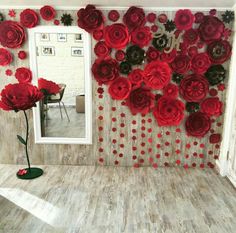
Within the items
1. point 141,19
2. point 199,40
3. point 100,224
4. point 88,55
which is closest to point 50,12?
point 88,55

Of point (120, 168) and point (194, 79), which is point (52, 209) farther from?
point (194, 79)

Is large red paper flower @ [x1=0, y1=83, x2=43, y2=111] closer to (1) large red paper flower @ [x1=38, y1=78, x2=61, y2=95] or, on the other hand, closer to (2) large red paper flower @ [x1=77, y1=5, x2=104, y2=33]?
(1) large red paper flower @ [x1=38, y1=78, x2=61, y2=95]

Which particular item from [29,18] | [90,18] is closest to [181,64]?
[90,18]

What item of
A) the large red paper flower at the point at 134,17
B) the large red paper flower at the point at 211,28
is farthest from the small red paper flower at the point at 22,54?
the large red paper flower at the point at 211,28

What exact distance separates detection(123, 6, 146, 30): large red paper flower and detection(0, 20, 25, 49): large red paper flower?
1.10 m

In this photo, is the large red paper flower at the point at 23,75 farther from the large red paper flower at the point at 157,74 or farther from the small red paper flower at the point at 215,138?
the small red paper flower at the point at 215,138

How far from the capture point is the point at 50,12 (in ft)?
9.06

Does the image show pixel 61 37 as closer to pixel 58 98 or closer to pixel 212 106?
pixel 58 98

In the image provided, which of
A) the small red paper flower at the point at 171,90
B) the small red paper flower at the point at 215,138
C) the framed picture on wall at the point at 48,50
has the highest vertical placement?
the framed picture on wall at the point at 48,50

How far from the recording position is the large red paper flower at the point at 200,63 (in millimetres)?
2797

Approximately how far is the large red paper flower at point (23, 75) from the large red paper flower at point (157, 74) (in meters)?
1.27

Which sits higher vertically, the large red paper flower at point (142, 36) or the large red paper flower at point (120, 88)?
the large red paper flower at point (142, 36)

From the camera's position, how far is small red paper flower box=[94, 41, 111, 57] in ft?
9.25

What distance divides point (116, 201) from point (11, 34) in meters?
2.01
